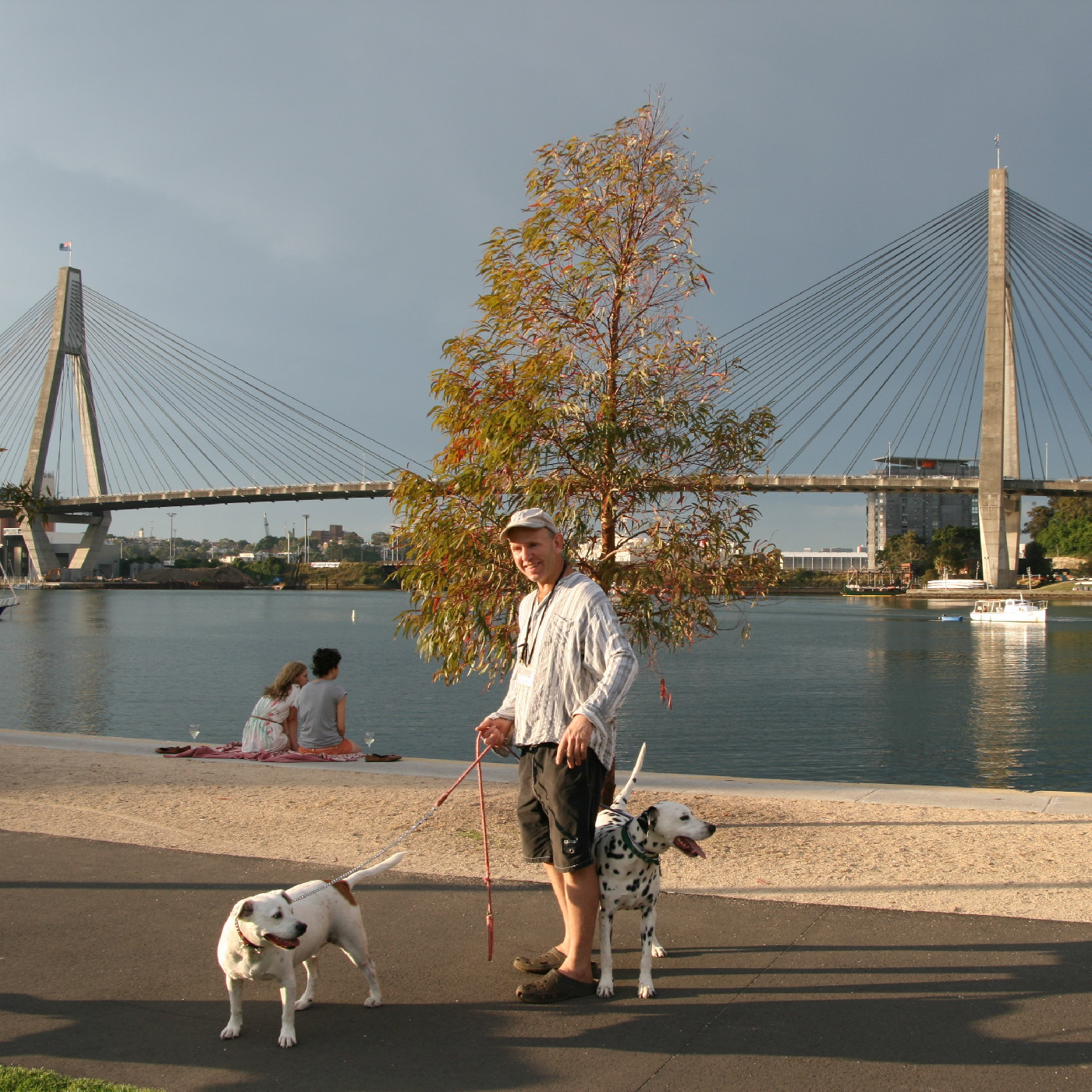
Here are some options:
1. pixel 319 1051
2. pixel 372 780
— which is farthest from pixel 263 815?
pixel 319 1051

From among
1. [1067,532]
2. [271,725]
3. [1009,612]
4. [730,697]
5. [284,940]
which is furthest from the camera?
[1067,532]

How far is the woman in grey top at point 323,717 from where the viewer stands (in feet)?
31.0

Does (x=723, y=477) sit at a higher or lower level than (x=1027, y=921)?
higher

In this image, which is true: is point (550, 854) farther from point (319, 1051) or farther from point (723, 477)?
point (723, 477)

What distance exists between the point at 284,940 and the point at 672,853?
2.91 meters

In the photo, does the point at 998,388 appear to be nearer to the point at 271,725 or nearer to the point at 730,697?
the point at 730,697

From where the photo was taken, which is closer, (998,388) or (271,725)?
(271,725)

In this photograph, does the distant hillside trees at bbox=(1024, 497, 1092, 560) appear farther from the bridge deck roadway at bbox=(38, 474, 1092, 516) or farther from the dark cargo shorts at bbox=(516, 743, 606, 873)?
the dark cargo shorts at bbox=(516, 743, 606, 873)

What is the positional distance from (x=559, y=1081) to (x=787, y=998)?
99cm

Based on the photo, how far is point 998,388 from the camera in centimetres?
5150

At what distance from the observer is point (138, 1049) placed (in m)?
3.28

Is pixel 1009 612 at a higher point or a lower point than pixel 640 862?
lower

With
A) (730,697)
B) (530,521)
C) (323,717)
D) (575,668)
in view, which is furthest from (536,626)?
(730,697)

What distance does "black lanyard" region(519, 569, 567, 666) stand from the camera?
3949 millimetres
